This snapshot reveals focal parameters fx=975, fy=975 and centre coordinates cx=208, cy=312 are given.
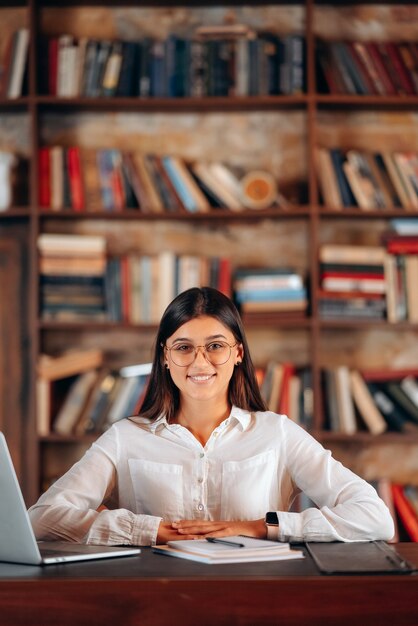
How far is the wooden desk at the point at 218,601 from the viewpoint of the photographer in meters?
1.61

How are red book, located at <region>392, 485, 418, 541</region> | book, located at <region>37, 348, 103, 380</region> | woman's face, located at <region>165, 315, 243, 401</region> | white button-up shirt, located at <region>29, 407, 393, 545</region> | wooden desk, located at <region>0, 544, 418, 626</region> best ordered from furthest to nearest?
1. book, located at <region>37, 348, 103, 380</region>
2. red book, located at <region>392, 485, 418, 541</region>
3. woman's face, located at <region>165, 315, 243, 401</region>
4. white button-up shirt, located at <region>29, 407, 393, 545</region>
5. wooden desk, located at <region>0, 544, 418, 626</region>

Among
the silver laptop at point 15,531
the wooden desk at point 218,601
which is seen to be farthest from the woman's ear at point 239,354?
the wooden desk at point 218,601

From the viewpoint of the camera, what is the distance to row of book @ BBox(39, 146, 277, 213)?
4156 millimetres

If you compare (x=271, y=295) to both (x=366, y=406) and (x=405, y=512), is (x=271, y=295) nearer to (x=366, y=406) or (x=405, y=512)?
(x=366, y=406)

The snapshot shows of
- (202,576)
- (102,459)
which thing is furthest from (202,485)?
(202,576)

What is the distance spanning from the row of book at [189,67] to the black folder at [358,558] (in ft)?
8.39

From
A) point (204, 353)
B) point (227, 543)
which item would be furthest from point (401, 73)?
Result: point (227, 543)

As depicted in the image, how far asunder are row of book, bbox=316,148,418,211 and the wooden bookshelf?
0.13 meters

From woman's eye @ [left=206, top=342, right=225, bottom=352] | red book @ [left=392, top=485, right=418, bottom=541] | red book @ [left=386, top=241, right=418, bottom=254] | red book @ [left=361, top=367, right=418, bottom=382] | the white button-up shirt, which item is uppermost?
red book @ [left=386, top=241, right=418, bottom=254]

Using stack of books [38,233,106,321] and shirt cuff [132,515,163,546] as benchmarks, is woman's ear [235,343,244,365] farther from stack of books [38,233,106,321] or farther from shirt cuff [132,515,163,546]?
stack of books [38,233,106,321]

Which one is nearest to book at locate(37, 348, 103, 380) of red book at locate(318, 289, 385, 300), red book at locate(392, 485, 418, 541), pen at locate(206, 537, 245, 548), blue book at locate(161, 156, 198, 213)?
blue book at locate(161, 156, 198, 213)

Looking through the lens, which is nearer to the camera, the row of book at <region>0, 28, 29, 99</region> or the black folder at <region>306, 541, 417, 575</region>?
the black folder at <region>306, 541, 417, 575</region>

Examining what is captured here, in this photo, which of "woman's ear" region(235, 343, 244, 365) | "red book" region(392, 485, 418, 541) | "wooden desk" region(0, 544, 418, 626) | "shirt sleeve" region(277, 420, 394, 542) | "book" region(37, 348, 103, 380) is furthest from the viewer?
"book" region(37, 348, 103, 380)

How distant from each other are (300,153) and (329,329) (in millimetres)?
788
